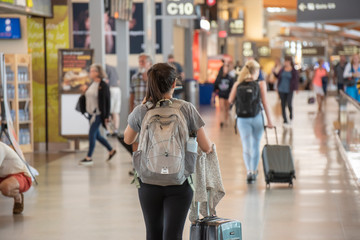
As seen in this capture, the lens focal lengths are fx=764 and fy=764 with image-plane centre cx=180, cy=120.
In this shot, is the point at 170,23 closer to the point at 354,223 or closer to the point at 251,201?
the point at 251,201

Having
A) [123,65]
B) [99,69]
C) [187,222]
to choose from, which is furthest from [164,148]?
[123,65]

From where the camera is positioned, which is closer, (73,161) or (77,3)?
(73,161)

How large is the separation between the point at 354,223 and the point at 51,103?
8.19 m

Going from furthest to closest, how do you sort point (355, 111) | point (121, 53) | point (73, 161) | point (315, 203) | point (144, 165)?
point (121, 53)
point (73, 161)
point (355, 111)
point (315, 203)
point (144, 165)

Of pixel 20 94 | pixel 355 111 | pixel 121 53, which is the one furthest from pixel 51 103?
pixel 355 111

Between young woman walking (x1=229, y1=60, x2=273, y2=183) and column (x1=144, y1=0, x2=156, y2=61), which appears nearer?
young woman walking (x1=229, y1=60, x2=273, y2=183)

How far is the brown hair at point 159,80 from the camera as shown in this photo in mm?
4715

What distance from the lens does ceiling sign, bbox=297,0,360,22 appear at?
1384 cm

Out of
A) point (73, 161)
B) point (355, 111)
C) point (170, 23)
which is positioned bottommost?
point (73, 161)

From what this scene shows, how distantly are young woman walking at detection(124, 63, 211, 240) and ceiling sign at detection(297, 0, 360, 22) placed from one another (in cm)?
967

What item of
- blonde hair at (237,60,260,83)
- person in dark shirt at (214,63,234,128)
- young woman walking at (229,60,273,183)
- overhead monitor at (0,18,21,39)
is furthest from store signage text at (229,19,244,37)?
blonde hair at (237,60,260,83)

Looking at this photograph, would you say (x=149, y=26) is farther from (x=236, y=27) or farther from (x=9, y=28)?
(x=236, y=27)

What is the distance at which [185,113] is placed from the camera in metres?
4.75

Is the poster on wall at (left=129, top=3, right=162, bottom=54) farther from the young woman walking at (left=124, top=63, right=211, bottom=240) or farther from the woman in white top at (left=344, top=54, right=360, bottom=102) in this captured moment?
the young woman walking at (left=124, top=63, right=211, bottom=240)
